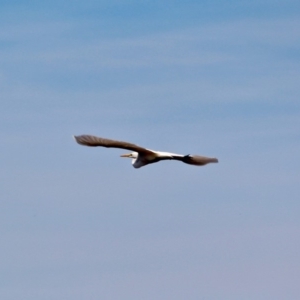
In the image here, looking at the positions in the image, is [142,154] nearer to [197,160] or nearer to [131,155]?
[197,160]

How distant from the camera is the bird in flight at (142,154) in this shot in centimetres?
8219

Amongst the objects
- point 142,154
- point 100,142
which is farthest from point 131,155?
point 100,142

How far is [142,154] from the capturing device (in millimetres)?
85250

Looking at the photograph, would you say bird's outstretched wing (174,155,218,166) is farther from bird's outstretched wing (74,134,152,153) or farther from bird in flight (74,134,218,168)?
bird's outstretched wing (74,134,152,153)

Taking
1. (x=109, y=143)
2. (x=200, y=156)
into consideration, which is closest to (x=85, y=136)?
(x=109, y=143)

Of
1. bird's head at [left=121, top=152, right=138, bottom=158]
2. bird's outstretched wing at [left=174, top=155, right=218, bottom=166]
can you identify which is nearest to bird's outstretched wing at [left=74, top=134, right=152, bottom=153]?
bird's outstretched wing at [left=174, top=155, right=218, bottom=166]

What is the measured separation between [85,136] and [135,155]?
8.23 metres

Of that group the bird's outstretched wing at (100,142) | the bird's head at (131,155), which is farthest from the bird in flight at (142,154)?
the bird's head at (131,155)

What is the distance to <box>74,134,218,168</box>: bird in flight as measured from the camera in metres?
82.2

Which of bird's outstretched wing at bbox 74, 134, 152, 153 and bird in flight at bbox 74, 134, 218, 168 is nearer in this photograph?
bird's outstretched wing at bbox 74, 134, 152, 153

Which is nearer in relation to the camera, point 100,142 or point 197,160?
point 100,142

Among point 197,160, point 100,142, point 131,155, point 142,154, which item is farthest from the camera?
point 131,155

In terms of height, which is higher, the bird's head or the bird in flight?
the bird's head

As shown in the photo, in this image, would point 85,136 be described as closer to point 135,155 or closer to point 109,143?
point 109,143
